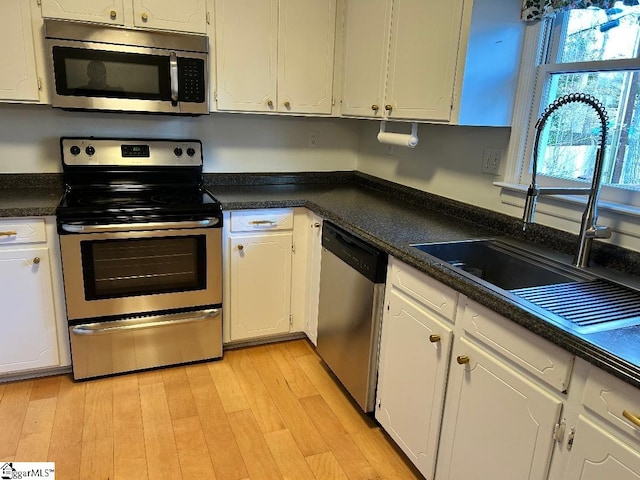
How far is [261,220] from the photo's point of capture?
8.63 ft

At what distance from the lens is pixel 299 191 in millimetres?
2949

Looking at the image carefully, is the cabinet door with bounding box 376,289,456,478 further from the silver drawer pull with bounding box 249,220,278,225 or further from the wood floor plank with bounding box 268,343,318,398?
the silver drawer pull with bounding box 249,220,278,225

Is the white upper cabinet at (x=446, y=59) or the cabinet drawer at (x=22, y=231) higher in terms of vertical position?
the white upper cabinet at (x=446, y=59)

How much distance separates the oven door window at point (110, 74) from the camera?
2311mm

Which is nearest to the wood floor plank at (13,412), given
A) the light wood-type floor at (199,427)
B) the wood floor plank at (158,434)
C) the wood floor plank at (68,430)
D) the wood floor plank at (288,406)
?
the light wood-type floor at (199,427)

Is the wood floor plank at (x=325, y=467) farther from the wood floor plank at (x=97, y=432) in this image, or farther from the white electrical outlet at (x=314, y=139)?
the white electrical outlet at (x=314, y=139)

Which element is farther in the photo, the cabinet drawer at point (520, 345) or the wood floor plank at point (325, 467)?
the wood floor plank at point (325, 467)

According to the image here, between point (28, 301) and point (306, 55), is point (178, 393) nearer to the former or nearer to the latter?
point (28, 301)

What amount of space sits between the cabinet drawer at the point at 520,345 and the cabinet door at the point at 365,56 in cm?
135

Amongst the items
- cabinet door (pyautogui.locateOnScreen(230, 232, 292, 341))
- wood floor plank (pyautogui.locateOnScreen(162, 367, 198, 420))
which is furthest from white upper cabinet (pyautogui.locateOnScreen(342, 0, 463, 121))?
wood floor plank (pyautogui.locateOnScreen(162, 367, 198, 420))

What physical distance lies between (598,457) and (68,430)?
6.61ft

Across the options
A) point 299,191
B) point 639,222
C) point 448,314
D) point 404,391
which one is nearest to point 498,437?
point 448,314

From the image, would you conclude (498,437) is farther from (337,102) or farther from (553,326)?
(337,102)

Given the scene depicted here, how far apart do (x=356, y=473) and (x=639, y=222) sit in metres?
1.38
